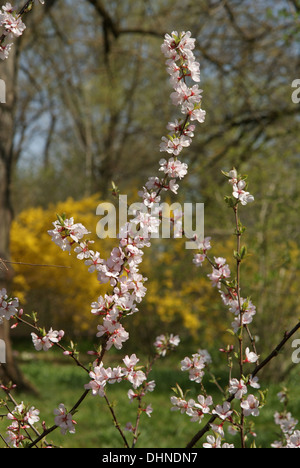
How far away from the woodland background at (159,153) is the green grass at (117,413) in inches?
41.9

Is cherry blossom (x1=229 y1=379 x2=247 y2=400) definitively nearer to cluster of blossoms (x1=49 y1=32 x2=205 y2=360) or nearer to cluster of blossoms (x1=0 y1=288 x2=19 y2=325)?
cluster of blossoms (x1=49 y1=32 x2=205 y2=360)

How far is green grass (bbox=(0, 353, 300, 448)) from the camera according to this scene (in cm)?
403

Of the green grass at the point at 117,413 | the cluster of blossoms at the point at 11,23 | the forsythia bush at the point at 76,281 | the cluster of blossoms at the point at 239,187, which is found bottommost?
the green grass at the point at 117,413

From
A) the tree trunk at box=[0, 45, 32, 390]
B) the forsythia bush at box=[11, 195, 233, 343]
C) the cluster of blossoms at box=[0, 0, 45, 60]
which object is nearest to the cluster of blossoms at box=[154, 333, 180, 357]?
the cluster of blossoms at box=[0, 0, 45, 60]

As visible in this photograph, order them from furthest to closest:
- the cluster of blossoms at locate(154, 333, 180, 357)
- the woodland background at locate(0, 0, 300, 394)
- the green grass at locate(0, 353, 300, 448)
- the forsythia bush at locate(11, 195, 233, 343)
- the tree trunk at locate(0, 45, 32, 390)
Result: the forsythia bush at locate(11, 195, 233, 343)
the woodland background at locate(0, 0, 300, 394)
the tree trunk at locate(0, 45, 32, 390)
the green grass at locate(0, 353, 300, 448)
the cluster of blossoms at locate(154, 333, 180, 357)

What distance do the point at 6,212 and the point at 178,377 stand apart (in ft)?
10.7

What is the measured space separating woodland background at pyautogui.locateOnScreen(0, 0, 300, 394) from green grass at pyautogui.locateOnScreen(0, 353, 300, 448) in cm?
106

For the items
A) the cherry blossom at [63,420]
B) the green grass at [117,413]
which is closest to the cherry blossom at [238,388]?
the cherry blossom at [63,420]

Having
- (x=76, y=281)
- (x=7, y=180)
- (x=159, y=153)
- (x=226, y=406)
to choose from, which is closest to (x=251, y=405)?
(x=226, y=406)

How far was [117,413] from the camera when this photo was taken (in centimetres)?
500

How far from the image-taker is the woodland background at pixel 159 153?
623 centimetres

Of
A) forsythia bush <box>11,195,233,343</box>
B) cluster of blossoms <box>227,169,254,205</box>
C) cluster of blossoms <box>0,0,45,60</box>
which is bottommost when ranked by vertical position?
forsythia bush <box>11,195,233,343</box>

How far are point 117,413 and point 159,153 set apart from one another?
21.0ft

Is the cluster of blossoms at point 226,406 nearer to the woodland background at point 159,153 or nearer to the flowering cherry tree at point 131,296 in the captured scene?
the flowering cherry tree at point 131,296
